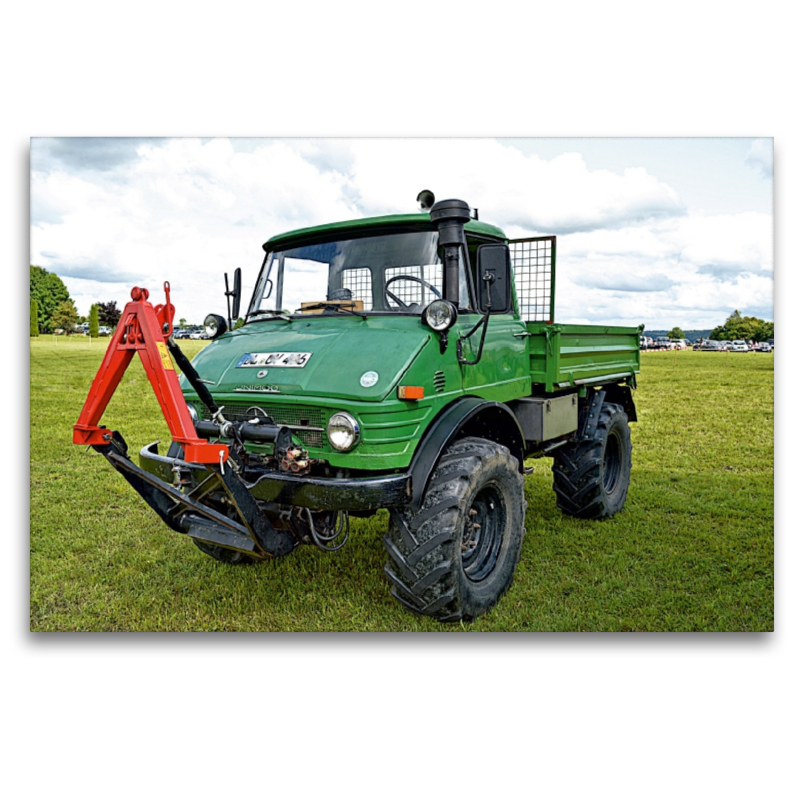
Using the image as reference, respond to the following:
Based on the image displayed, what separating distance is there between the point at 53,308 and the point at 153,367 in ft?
7.01

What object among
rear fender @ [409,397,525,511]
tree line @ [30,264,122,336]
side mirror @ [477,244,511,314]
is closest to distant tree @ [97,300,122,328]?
tree line @ [30,264,122,336]

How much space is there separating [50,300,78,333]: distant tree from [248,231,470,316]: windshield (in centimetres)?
124

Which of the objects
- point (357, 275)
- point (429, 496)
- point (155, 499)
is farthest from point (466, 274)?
point (155, 499)

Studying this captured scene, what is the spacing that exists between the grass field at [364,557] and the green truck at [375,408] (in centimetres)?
38

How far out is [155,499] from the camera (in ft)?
11.8

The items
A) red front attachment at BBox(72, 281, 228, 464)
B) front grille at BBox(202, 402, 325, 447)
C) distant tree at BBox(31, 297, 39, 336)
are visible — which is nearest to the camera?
red front attachment at BBox(72, 281, 228, 464)

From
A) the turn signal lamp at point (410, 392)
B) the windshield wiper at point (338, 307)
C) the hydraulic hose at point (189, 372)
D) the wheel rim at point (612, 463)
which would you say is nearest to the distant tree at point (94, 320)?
the hydraulic hose at point (189, 372)

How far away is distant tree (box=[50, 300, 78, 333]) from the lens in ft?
15.1

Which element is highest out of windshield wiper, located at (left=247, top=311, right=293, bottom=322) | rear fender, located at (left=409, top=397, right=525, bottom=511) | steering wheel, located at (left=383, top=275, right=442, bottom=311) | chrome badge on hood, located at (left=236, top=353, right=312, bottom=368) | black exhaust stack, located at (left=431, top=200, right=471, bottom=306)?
black exhaust stack, located at (left=431, top=200, right=471, bottom=306)

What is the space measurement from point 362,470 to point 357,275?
1430 millimetres

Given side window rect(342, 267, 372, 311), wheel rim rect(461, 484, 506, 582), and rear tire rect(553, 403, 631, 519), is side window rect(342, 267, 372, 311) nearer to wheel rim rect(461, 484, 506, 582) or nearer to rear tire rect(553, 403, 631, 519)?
wheel rim rect(461, 484, 506, 582)

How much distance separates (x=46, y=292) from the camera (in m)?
4.59

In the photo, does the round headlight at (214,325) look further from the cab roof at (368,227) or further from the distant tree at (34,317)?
the distant tree at (34,317)

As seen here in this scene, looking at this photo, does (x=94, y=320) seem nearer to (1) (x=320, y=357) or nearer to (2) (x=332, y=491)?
(1) (x=320, y=357)
